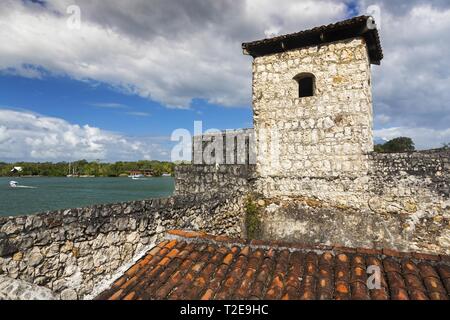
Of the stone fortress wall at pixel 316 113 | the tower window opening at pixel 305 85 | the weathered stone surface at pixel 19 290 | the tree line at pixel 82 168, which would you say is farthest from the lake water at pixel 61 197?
the tree line at pixel 82 168

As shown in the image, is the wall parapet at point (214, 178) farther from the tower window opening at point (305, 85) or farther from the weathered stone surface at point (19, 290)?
the weathered stone surface at point (19, 290)

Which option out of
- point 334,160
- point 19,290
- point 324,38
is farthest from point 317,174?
point 19,290

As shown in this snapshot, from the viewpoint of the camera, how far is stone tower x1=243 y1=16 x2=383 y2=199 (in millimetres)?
6973

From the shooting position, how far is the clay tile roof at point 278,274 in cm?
298

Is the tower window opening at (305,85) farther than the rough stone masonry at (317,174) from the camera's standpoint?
Yes

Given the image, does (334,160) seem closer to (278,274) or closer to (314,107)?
(314,107)

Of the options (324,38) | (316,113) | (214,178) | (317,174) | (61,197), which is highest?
(324,38)

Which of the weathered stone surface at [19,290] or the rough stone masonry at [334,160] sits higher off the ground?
the rough stone masonry at [334,160]

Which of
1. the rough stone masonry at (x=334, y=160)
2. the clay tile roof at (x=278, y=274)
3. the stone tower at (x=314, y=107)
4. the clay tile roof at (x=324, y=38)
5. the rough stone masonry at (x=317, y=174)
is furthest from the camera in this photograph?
the stone tower at (x=314, y=107)

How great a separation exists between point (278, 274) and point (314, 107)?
512cm

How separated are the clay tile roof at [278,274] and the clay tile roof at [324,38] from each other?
5302 millimetres

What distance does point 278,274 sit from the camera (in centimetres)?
334

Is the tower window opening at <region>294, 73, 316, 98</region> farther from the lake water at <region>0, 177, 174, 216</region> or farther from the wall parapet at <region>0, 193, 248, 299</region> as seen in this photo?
the lake water at <region>0, 177, 174, 216</region>
